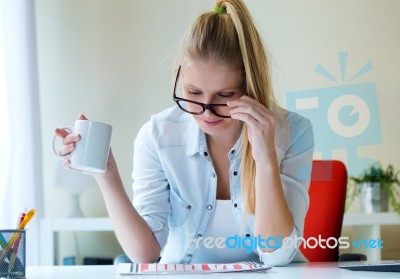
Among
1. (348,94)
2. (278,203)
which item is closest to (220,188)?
(278,203)

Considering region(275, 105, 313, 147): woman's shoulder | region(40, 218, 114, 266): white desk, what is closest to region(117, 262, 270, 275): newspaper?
region(275, 105, 313, 147): woman's shoulder

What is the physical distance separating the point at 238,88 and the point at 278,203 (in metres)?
0.27

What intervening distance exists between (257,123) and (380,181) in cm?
207

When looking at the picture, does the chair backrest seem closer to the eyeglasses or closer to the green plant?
the eyeglasses

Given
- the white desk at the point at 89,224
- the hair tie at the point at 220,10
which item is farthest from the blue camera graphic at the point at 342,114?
the hair tie at the point at 220,10

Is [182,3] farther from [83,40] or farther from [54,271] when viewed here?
[54,271]

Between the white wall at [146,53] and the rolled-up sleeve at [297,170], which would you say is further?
Result: the white wall at [146,53]

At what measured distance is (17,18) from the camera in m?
3.00

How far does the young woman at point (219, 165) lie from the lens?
55.5 inches

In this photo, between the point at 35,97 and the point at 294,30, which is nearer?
the point at 35,97

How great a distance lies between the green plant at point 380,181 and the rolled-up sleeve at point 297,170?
1869mm

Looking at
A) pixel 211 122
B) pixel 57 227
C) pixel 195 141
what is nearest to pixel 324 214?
pixel 195 141

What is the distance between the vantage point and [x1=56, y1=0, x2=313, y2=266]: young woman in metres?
1.41

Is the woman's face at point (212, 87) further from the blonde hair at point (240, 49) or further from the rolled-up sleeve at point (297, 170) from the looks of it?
the rolled-up sleeve at point (297, 170)
